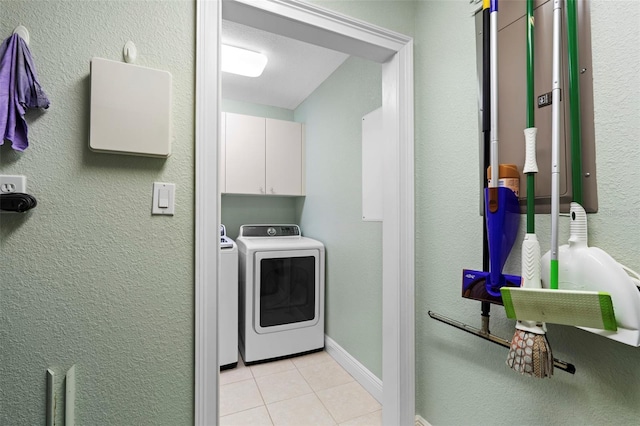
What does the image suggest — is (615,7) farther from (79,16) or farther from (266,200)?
(266,200)

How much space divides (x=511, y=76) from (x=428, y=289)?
1.00 m

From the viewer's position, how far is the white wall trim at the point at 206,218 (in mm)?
1068

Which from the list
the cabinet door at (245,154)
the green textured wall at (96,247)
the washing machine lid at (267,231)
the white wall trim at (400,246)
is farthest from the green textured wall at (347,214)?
the green textured wall at (96,247)

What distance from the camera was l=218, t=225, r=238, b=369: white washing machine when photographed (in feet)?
7.17

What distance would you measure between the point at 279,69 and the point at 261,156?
0.82 meters

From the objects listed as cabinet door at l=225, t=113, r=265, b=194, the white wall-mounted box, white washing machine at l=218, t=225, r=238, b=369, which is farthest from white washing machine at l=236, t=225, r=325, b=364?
the white wall-mounted box

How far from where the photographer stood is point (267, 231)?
9.40 feet

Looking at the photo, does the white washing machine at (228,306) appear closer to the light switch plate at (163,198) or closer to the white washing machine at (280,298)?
the white washing machine at (280,298)

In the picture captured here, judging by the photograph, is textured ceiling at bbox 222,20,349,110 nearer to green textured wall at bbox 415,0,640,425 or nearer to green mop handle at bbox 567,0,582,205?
green textured wall at bbox 415,0,640,425

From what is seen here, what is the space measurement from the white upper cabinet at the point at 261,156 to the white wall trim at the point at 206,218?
1.71 m

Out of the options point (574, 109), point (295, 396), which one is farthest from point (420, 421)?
point (574, 109)

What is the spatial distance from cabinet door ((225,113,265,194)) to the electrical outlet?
1875 mm

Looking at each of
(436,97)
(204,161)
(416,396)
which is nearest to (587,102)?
(436,97)

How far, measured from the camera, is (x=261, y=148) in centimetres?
290
